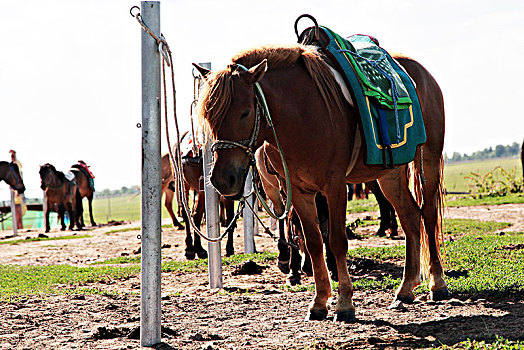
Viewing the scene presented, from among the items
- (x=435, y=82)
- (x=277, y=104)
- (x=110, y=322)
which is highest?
(x=435, y=82)

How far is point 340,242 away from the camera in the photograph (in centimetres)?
495

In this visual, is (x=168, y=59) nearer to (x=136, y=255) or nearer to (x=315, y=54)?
(x=315, y=54)

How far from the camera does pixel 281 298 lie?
19.7 feet

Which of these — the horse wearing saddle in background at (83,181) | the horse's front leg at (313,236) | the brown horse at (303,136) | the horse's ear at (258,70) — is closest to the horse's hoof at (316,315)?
the brown horse at (303,136)

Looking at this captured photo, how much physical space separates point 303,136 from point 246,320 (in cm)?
161

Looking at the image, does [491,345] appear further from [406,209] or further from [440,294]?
[406,209]

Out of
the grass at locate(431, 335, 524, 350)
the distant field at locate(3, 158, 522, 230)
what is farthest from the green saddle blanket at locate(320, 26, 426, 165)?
the distant field at locate(3, 158, 522, 230)

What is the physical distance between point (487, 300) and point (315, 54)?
2.59m

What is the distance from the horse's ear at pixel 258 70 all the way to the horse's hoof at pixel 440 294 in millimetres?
2645

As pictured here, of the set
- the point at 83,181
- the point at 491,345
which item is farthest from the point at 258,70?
the point at 83,181

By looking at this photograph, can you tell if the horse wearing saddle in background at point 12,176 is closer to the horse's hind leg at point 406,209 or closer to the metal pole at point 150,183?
the horse's hind leg at point 406,209

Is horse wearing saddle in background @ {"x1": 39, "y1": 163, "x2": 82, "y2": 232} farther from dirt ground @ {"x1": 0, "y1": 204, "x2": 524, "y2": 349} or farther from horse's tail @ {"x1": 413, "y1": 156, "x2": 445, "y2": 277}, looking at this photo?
horse's tail @ {"x1": 413, "y1": 156, "x2": 445, "y2": 277}

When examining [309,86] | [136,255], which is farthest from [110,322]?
[136,255]

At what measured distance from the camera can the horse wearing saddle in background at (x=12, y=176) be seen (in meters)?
20.4
